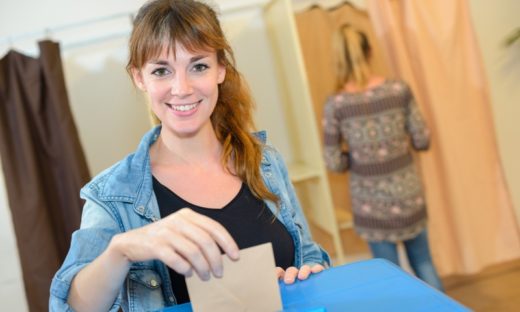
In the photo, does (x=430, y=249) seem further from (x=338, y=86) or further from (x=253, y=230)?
(x=253, y=230)

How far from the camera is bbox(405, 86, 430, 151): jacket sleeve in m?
2.19

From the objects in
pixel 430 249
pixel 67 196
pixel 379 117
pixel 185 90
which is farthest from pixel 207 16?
pixel 430 249

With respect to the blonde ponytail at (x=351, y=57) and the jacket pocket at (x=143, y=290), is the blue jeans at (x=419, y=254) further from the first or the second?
the jacket pocket at (x=143, y=290)

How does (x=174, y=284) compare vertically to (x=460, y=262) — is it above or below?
above

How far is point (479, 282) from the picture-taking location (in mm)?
2816

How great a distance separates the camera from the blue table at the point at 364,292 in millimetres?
617

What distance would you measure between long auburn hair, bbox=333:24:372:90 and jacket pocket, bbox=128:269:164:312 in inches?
58.8

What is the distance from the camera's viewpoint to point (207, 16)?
105cm

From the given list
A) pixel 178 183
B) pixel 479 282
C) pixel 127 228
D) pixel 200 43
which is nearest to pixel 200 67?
pixel 200 43

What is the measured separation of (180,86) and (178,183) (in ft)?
0.70

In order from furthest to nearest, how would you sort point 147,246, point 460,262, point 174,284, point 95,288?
point 460,262 → point 174,284 → point 95,288 → point 147,246

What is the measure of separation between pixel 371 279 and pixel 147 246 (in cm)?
31

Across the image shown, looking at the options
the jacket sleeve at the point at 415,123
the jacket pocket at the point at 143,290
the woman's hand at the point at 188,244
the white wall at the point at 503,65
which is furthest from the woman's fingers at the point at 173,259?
the white wall at the point at 503,65

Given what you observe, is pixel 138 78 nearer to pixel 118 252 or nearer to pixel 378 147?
pixel 118 252
